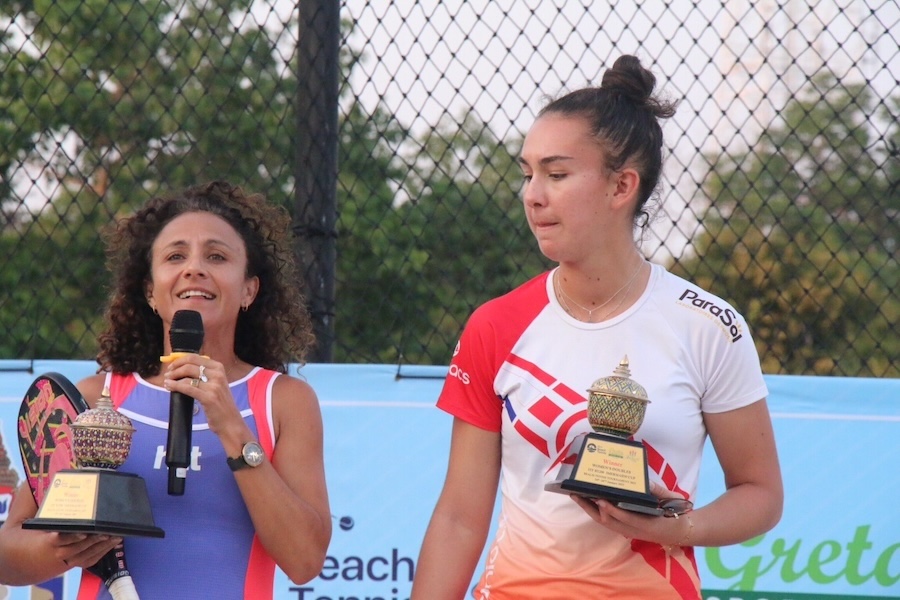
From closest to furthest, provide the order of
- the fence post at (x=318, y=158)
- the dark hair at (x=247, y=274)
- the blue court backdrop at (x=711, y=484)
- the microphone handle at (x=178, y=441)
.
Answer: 1. the microphone handle at (x=178, y=441)
2. the dark hair at (x=247, y=274)
3. the blue court backdrop at (x=711, y=484)
4. the fence post at (x=318, y=158)

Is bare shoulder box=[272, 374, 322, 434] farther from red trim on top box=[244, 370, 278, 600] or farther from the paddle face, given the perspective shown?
the paddle face

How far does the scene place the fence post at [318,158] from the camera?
12.6 ft

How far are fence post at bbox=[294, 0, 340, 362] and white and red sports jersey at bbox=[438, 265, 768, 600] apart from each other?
1583 mm

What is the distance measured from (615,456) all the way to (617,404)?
83 millimetres

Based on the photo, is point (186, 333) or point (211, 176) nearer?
point (186, 333)

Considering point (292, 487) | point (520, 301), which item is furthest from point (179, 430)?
point (520, 301)

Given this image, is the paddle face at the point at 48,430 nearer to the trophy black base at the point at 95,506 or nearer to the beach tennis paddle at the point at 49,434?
the beach tennis paddle at the point at 49,434

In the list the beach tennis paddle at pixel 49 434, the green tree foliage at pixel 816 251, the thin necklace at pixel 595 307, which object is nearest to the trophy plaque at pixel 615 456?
the thin necklace at pixel 595 307

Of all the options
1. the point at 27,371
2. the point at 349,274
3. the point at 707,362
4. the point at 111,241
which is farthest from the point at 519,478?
the point at 349,274

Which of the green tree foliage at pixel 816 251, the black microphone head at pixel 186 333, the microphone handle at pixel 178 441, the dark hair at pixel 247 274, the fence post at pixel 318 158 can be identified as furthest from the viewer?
the green tree foliage at pixel 816 251

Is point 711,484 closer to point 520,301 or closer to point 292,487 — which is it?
point 520,301

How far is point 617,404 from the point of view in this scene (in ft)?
6.62

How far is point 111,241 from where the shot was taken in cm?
276

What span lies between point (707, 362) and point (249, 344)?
1.00m
